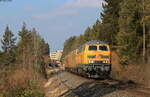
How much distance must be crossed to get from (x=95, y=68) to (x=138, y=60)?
1323cm

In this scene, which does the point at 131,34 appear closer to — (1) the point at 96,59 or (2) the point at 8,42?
(1) the point at 96,59

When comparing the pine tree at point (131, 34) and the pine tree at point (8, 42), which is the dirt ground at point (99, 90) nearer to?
the pine tree at point (131, 34)

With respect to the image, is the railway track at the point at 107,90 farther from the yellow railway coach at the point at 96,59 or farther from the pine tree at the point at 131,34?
the pine tree at the point at 131,34

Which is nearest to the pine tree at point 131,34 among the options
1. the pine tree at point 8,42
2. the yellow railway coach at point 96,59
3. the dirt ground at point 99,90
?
the yellow railway coach at point 96,59

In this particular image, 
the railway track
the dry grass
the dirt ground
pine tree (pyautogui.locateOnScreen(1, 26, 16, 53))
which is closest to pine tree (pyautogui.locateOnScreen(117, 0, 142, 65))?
the dry grass

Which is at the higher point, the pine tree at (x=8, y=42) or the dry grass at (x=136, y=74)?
the pine tree at (x=8, y=42)

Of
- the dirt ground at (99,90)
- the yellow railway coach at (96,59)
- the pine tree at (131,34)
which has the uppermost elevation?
the pine tree at (131,34)

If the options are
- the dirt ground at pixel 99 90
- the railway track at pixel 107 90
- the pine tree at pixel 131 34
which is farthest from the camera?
the pine tree at pixel 131 34

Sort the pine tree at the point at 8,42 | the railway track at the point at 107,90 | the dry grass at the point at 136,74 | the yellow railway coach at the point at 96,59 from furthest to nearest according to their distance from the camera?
the pine tree at the point at 8,42 → the dry grass at the point at 136,74 → the yellow railway coach at the point at 96,59 → the railway track at the point at 107,90

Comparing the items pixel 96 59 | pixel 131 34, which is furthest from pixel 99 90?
pixel 131 34

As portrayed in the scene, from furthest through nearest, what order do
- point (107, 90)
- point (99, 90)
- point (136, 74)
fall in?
point (136, 74) < point (99, 90) < point (107, 90)

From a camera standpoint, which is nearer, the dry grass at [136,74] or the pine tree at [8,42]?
the dry grass at [136,74]

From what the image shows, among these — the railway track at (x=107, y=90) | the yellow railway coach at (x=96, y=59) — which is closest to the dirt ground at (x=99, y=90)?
the railway track at (x=107, y=90)

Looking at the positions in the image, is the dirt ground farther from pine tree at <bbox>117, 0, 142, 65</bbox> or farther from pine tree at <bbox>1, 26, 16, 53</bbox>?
pine tree at <bbox>1, 26, 16, 53</bbox>
